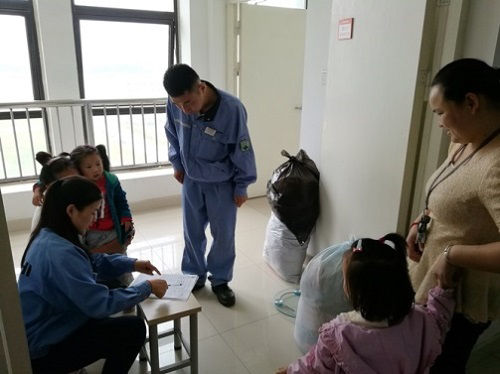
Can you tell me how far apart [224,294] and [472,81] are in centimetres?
180

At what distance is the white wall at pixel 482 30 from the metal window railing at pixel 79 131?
287cm

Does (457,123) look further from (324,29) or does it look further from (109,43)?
(109,43)

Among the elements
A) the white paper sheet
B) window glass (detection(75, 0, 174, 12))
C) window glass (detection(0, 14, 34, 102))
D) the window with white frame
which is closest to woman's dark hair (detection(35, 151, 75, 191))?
the white paper sheet

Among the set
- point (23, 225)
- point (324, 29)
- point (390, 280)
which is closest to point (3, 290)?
A: point (390, 280)

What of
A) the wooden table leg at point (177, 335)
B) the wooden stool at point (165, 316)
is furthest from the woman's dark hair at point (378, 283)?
the wooden table leg at point (177, 335)

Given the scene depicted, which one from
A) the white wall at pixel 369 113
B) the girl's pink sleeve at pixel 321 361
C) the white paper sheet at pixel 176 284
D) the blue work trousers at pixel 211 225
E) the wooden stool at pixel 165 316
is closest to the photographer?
the girl's pink sleeve at pixel 321 361

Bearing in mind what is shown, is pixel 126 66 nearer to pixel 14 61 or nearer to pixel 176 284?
pixel 14 61

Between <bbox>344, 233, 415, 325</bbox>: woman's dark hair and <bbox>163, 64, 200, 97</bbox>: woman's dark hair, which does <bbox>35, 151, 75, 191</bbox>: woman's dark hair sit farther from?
<bbox>344, 233, 415, 325</bbox>: woman's dark hair

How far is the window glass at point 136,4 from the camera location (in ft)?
12.3

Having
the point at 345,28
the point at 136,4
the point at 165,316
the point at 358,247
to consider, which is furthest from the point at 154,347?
the point at 136,4

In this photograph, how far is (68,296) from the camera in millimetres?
1274

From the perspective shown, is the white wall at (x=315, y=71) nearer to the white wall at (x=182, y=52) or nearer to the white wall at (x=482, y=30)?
the white wall at (x=482, y=30)

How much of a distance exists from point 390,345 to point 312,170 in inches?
65.0

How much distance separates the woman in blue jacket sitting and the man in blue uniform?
816 millimetres
